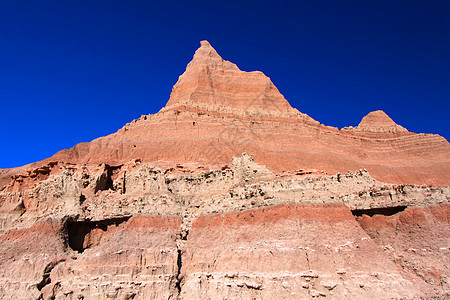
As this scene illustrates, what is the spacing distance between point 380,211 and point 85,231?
19443mm

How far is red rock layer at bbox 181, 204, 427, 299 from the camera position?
63.9 ft

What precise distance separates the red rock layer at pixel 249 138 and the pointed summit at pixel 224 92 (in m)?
0.12

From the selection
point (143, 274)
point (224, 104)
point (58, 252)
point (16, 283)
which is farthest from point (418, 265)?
point (224, 104)

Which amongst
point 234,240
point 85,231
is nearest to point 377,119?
point 234,240

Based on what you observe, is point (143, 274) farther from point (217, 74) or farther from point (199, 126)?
point (217, 74)

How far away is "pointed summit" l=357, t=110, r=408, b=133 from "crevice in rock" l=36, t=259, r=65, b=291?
1617 inches

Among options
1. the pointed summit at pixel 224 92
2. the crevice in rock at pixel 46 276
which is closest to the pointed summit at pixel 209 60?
the pointed summit at pixel 224 92

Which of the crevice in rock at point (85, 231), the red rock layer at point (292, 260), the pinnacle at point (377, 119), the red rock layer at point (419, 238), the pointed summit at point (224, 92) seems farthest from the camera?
the pinnacle at point (377, 119)

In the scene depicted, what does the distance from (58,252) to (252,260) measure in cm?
1260

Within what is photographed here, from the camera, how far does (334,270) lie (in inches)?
784

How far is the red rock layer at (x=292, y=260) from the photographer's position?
19.5 meters

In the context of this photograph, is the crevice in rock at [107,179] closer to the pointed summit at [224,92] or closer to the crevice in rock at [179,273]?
the crevice in rock at [179,273]

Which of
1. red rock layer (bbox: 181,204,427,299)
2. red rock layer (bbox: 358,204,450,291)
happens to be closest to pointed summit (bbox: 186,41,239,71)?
red rock layer (bbox: 181,204,427,299)

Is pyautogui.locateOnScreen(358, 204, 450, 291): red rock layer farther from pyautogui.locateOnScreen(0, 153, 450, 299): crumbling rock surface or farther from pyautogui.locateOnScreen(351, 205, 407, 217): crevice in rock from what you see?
pyautogui.locateOnScreen(351, 205, 407, 217): crevice in rock
